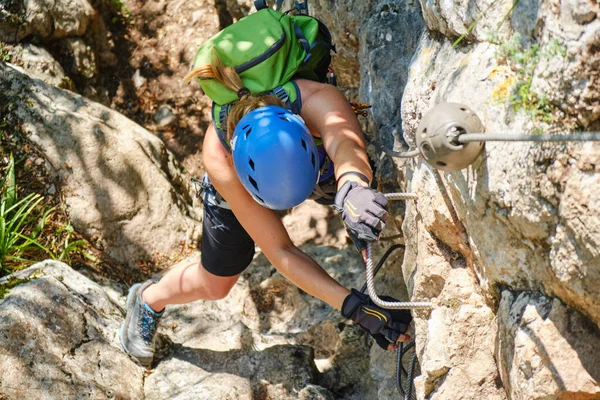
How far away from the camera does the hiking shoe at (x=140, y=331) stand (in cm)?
450

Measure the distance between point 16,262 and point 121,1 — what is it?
3.97m

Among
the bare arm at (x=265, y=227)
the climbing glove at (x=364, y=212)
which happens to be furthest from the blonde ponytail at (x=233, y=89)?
the climbing glove at (x=364, y=212)

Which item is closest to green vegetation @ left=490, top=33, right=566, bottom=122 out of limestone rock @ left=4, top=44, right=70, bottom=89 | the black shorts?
the black shorts

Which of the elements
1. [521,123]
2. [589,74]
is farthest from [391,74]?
[589,74]

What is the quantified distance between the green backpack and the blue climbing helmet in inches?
12.9

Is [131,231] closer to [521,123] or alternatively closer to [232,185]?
[232,185]

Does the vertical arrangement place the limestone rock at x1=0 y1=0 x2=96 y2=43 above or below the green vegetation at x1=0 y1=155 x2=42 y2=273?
above

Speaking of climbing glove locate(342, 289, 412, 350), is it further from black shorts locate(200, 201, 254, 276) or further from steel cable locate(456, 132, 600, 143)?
steel cable locate(456, 132, 600, 143)

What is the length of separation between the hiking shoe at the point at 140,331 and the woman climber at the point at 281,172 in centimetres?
67

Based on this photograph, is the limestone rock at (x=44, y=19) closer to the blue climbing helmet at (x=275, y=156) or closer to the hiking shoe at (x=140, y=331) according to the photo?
the hiking shoe at (x=140, y=331)

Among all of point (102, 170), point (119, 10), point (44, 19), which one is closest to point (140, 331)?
point (102, 170)

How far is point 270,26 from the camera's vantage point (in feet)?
11.5

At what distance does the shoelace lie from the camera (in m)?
4.54

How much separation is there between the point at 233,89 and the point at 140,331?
204 centimetres
